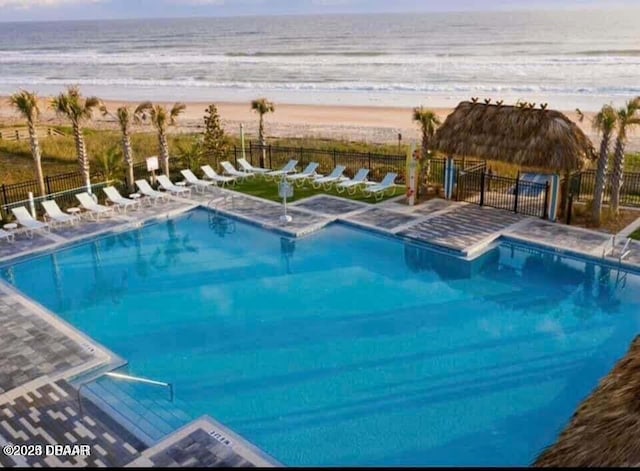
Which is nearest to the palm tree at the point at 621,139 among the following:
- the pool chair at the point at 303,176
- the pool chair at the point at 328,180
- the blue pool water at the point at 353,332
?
the blue pool water at the point at 353,332

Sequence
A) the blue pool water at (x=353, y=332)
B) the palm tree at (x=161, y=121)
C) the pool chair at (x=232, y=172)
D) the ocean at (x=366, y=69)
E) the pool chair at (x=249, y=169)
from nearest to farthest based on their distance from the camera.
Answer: the blue pool water at (x=353, y=332) < the palm tree at (x=161, y=121) < the pool chair at (x=232, y=172) < the pool chair at (x=249, y=169) < the ocean at (x=366, y=69)

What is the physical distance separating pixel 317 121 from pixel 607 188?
19155 millimetres

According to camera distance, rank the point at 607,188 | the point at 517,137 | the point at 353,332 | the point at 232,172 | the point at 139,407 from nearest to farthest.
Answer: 1. the point at 139,407
2. the point at 353,332
3. the point at 517,137
4. the point at 607,188
5. the point at 232,172

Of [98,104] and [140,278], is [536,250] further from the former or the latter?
[98,104]

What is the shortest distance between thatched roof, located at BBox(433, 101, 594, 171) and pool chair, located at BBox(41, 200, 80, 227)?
9745 millimetres

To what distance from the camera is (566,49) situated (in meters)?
63.5

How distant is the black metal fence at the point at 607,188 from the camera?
16141 millimetres

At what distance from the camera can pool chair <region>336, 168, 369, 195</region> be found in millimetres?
17734

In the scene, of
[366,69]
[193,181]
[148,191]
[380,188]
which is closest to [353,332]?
[380,188]

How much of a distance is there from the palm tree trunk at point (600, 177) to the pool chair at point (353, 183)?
20.5 feet

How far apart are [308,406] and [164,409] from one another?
77.8 inches

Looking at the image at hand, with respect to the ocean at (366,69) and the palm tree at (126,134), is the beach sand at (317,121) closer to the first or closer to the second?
the ocean at (366,69)

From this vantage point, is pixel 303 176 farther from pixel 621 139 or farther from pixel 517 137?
pixel 621 139

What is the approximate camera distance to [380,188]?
17.0 metres
